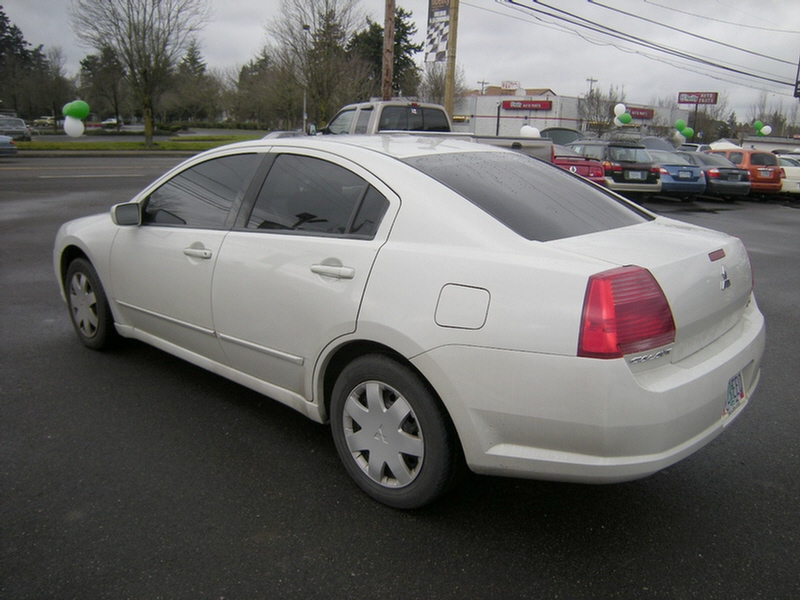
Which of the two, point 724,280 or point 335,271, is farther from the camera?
point 335,271

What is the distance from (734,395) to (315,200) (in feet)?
6.74

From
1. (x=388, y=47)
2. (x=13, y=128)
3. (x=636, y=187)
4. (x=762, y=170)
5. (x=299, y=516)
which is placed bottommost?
(x=299, y=516)

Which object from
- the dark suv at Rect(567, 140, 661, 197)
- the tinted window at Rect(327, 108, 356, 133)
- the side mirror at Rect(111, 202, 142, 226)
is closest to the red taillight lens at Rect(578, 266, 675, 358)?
the side mirror at Rect(111, 202, 142, 226)

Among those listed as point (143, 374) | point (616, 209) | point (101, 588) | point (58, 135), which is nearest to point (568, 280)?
point (616, 209)

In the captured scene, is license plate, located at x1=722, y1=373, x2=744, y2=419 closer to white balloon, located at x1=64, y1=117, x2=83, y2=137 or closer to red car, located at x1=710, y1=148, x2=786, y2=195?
red car, located at x1=710, y1=148, x2=786, y2=195

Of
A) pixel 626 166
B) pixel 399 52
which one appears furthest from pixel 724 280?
pixel 399 52

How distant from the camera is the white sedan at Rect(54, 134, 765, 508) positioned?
2.37 meters

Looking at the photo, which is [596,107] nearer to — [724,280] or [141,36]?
[141,36]

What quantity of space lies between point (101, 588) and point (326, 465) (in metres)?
1.17

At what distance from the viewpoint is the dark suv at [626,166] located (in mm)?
16734

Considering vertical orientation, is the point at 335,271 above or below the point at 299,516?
above

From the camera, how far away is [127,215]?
4102mm

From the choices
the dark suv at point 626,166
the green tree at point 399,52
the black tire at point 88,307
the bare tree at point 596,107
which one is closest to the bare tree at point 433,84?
the green tree at point 399,52

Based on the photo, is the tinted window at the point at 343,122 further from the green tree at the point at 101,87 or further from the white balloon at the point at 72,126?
the green tree at the point at 101,87
